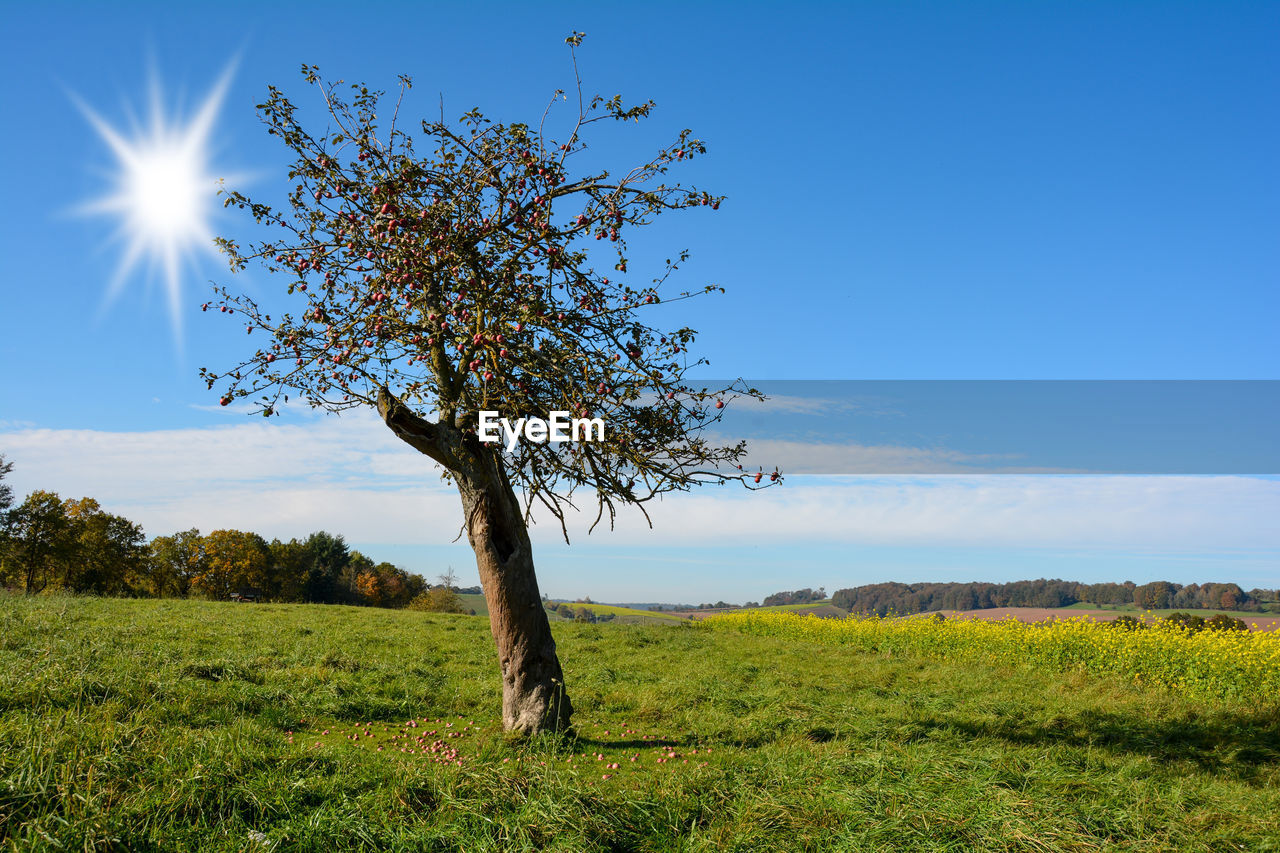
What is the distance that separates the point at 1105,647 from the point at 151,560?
157ft

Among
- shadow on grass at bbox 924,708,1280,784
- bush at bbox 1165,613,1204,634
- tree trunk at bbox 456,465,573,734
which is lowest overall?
shadow on grass at bbox 924,708,1280,784

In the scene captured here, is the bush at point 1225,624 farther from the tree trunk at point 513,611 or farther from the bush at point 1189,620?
the tree trunk at point 513,611

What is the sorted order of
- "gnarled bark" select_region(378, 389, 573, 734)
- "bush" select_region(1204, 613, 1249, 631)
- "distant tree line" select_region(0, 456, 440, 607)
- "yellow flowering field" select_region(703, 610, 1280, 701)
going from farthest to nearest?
"distant tree line" select_region(0, 456, 440, 607), "bush" select_region(1204, 613, 1249, 631), "yellow flowering field" select_region(703, 610, 1280, 701), "gnarled bark" select_region(378, 389, 573, 734)

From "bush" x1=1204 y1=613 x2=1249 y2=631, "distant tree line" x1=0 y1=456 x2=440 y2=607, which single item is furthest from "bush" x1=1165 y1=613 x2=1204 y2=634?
"distant tree line" x1=0 y1=456 x2=440 y2=607

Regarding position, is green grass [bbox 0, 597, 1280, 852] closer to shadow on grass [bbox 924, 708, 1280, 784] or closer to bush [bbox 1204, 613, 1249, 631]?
shadow on grass [bbox 924, 708, 1280, 784]

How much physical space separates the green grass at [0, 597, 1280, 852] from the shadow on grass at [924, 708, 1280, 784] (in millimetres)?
58

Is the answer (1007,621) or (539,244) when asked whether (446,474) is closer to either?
(539,244)

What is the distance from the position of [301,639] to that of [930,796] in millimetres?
13890

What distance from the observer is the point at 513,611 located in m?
8.68

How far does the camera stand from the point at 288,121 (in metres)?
8.62

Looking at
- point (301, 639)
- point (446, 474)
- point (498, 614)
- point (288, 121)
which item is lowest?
point (301, 639)

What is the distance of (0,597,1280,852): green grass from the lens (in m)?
5.26

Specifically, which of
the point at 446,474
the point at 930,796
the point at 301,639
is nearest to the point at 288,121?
the point at 446,474

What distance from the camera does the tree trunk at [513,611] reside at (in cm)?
866
